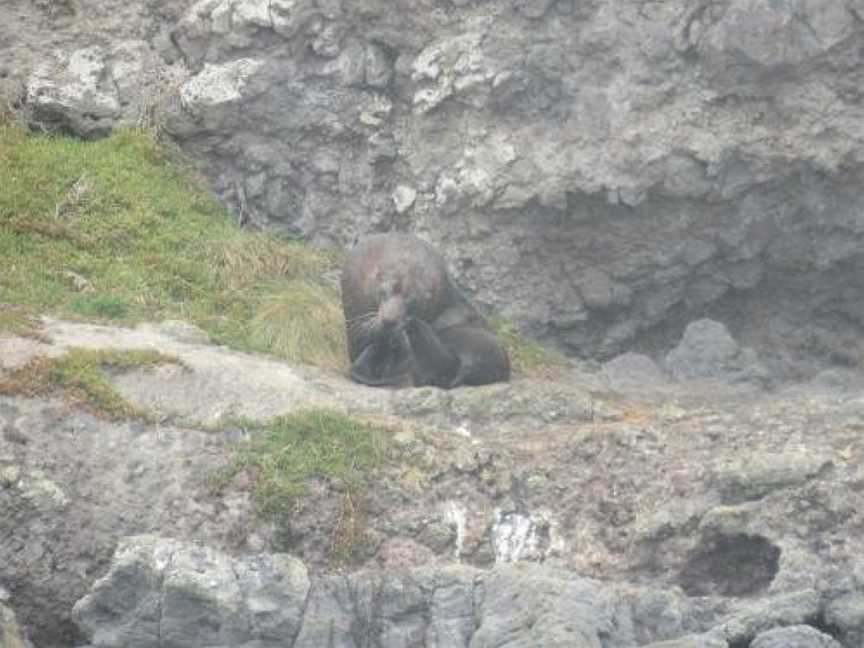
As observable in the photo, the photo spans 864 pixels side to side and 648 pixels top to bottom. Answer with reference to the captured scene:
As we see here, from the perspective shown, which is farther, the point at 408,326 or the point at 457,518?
the point at 408,326

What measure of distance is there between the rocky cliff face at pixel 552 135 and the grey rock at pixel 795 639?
22.2 ft

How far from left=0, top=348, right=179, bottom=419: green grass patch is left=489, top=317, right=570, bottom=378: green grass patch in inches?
137

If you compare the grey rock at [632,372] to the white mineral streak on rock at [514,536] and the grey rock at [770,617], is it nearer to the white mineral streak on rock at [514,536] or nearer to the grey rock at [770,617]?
the white mineral streak on rock at [514,536]

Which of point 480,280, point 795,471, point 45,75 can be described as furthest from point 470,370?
point 45,75

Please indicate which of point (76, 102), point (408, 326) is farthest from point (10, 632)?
point (76, 102)

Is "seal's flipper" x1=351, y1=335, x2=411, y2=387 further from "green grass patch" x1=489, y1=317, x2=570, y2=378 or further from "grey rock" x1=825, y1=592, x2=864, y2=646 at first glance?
"grey rock" x1=825, y1=592, x2=864, y2=646

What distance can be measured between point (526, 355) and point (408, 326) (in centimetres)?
167

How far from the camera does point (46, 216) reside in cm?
1600

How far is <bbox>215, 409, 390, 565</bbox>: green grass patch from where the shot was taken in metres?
12.1

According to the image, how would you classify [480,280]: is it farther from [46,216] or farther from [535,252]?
[46,216]

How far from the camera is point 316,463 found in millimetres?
12430

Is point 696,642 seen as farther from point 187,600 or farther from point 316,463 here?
point 316,463

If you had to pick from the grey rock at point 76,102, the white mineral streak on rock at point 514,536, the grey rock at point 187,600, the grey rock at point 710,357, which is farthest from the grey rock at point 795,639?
the grey rock at point 76,102

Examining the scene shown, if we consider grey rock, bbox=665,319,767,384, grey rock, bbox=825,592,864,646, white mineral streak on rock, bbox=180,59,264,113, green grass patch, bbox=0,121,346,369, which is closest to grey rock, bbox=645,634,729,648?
grey rock, bbox=825,592,864,646
